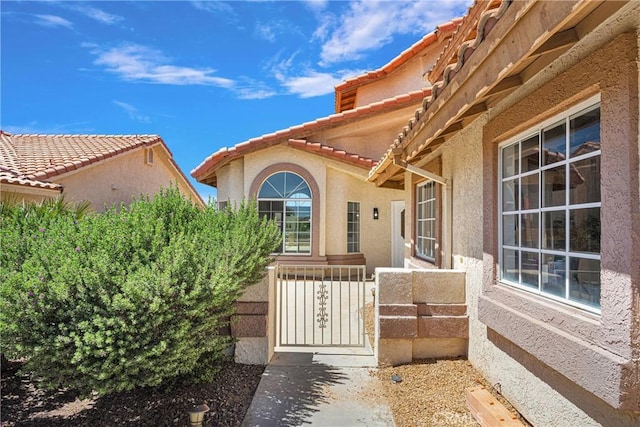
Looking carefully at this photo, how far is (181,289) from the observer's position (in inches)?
184

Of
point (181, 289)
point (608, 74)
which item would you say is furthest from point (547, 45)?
point (181, 289)

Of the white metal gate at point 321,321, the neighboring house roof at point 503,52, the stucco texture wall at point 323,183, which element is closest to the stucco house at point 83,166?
the stucco texture wall at point 323,183

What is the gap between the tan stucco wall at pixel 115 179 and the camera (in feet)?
54.5

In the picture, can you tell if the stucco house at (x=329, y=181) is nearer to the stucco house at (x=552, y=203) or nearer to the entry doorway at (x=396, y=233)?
the entry doorway at (x=396, y=233)

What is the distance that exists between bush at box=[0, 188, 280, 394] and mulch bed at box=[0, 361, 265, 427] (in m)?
0.30

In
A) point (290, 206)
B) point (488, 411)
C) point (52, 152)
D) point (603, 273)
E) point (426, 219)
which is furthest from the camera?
point (52, 152)

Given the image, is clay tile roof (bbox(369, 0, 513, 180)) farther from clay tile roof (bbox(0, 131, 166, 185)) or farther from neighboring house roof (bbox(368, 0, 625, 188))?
clay tile roof (bbox(0, 131, 166, 185))

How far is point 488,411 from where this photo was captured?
15.4 feet

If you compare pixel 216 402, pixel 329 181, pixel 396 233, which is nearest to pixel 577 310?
pixel 216 402

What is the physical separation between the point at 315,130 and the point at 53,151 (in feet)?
41.3

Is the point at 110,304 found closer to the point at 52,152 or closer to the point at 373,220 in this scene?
the point at 373,220

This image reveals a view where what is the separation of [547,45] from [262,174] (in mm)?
14562

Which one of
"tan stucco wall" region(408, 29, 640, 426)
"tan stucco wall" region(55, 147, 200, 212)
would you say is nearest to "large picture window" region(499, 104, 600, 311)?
"tan stucco wall" region(408, 29, 640, 426)

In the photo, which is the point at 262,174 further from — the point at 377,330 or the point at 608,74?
the point at 608,74
